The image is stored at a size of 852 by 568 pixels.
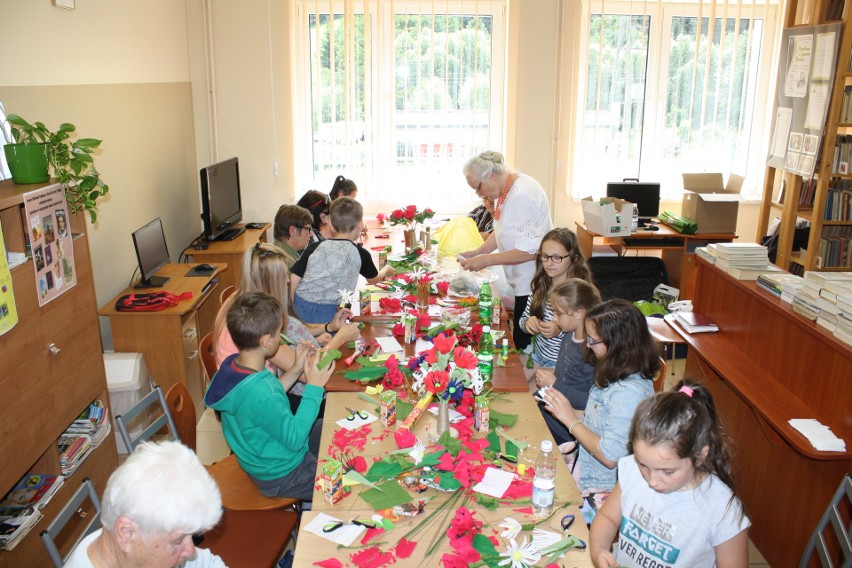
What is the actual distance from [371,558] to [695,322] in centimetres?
274

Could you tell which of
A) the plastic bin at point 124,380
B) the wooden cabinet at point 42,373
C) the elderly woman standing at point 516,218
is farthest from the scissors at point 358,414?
the plastic bin at point 124,380

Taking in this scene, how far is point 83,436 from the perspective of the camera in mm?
3387

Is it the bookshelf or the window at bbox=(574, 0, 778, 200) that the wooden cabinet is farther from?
the bookshelf

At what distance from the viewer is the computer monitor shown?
188 inches

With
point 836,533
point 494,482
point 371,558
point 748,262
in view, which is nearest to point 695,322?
point 748,262

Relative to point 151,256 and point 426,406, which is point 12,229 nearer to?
point 426,406

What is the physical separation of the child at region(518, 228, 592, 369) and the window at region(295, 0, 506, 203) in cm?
368

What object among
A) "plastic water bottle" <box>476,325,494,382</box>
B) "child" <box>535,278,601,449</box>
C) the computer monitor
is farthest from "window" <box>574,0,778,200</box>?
"plastic water bottle" <box>476,325,494,382</box>

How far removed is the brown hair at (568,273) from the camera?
3846 mm

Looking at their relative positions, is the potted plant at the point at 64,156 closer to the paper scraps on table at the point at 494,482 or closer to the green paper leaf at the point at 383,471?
the green paper leaf at the point at 383,471

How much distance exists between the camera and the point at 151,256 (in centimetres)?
505

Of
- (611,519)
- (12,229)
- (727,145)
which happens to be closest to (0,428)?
(12,229)

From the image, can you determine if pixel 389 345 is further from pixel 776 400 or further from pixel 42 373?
pixel 776 400

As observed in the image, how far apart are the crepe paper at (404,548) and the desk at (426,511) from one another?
0.02m
